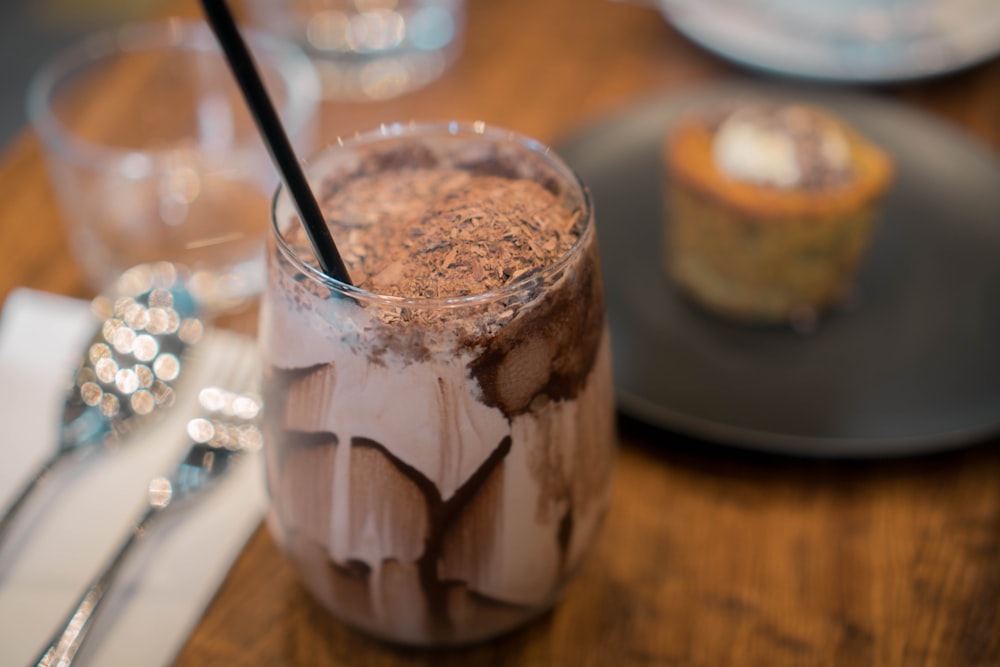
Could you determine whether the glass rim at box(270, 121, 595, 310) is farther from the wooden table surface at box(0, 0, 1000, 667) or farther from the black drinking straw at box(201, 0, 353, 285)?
the wooden table surface at box(0, 0, 1000, 667)

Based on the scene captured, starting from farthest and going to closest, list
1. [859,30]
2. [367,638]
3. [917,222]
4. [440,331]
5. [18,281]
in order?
[859,30] → [917,222] → [18,281] → [367,638] → [440,331]

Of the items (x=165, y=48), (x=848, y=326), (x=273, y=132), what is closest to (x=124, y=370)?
(x=273, y=132)

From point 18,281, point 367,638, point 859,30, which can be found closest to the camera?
point 367,638

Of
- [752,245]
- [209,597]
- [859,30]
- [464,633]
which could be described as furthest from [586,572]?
[859,30]

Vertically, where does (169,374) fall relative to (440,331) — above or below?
below

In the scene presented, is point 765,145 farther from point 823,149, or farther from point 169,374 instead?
point 169,374

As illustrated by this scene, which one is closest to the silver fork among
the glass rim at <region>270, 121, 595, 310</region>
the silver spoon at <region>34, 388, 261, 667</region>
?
the silver spoon at <region>34, 388, 261, 667</region>

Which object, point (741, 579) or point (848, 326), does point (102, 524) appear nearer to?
point (741, 579)
